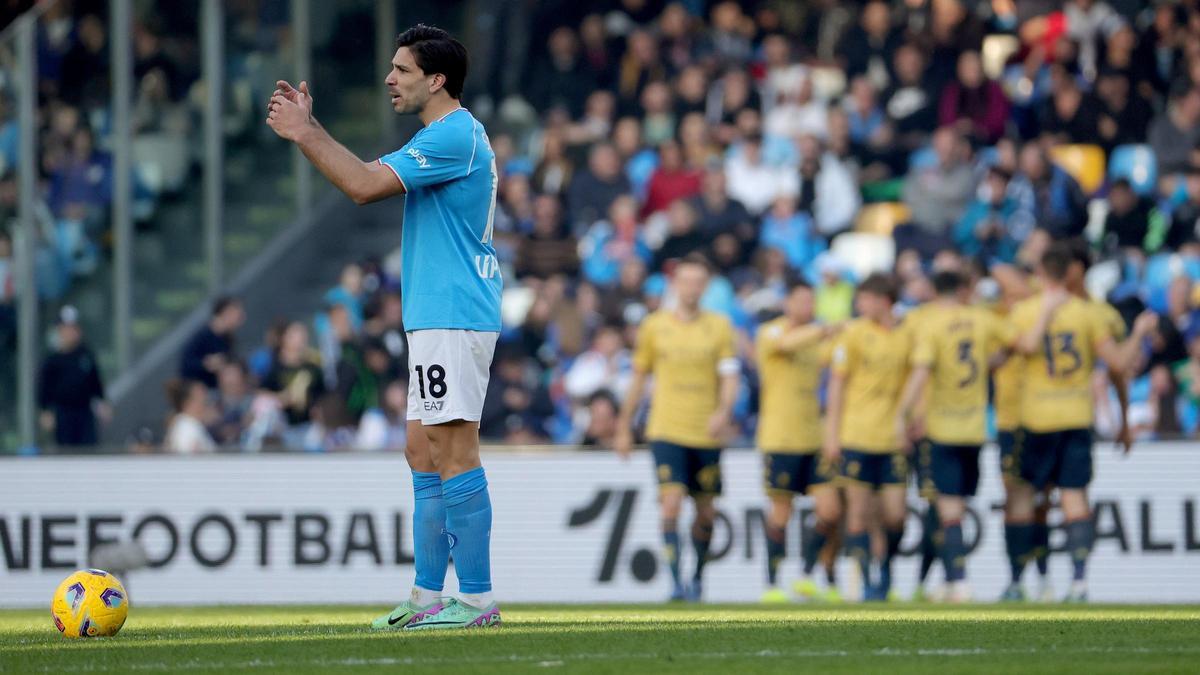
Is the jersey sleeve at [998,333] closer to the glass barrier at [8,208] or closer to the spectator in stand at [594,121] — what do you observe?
the spectator in stand at [594,121]

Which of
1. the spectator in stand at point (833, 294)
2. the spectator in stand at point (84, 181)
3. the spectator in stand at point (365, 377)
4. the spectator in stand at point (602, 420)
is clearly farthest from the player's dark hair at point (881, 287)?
the spectator in stand at point (84, 181)

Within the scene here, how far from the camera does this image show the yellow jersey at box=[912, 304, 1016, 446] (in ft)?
40.1

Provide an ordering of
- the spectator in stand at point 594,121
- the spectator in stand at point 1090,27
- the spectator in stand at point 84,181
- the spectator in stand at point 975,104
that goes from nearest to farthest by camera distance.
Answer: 1. the spectator in stand at point 84,181
2. the spectator in stand at point 975,104
3. the spectator in stand at point 1090,27
4. the spectator in stand at point 594,121

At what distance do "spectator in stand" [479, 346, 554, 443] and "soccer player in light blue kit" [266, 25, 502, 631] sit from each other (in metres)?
8.62

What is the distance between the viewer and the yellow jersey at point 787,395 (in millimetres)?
12875

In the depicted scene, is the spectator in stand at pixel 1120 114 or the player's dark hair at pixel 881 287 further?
the spectator in stand at pixel 1120 114

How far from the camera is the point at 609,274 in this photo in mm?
17781

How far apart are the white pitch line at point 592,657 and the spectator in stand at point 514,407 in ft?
31.2

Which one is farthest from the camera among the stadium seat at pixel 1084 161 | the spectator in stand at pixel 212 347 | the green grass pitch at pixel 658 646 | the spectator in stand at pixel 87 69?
the stadium seat at pixel 1084 161

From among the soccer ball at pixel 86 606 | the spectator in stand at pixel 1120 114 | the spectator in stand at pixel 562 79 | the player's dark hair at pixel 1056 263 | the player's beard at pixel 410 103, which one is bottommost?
the soccer ball at pixel 86 606

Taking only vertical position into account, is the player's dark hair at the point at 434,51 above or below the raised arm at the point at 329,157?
above

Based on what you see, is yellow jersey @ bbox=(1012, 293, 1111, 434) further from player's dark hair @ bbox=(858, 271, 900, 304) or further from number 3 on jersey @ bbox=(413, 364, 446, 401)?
number 3 on jersey @ bbox=(413, 364, 446, 401)

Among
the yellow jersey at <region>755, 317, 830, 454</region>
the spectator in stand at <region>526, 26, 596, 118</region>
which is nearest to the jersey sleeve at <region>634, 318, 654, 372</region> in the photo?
the yellow jersey at <region>755, 317, 830, 454</region>

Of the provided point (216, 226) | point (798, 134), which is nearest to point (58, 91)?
point (216, 226)
